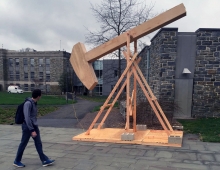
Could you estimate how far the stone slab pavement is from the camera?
4961mm

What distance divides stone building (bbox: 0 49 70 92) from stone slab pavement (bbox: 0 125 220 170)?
48.3 m

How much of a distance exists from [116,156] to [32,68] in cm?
5714

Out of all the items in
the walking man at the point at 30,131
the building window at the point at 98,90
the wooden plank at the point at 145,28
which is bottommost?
the building window at the point at 98,90

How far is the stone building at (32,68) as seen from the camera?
56.2 meters

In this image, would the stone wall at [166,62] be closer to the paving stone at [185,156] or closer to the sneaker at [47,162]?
the paving stone at [185,156]

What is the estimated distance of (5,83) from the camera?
60781 mm

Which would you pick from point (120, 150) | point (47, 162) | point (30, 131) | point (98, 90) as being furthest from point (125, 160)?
point (98, 90)

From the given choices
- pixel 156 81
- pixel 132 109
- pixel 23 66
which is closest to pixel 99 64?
pixel 23 66

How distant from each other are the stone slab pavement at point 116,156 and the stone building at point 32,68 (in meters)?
48.3

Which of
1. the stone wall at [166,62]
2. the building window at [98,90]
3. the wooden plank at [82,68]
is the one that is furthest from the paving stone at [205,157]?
the building window at [98,90]

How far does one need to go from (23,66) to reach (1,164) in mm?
58050

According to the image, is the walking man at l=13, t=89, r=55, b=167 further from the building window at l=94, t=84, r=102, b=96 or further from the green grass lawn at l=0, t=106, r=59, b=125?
the building window at l=94, t=84, r=102, b=96

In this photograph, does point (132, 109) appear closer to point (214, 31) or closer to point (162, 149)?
point (162, 149)

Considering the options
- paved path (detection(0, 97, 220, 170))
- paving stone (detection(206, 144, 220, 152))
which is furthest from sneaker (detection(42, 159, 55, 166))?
paving stone (detection(206, 144, 220, 152))
